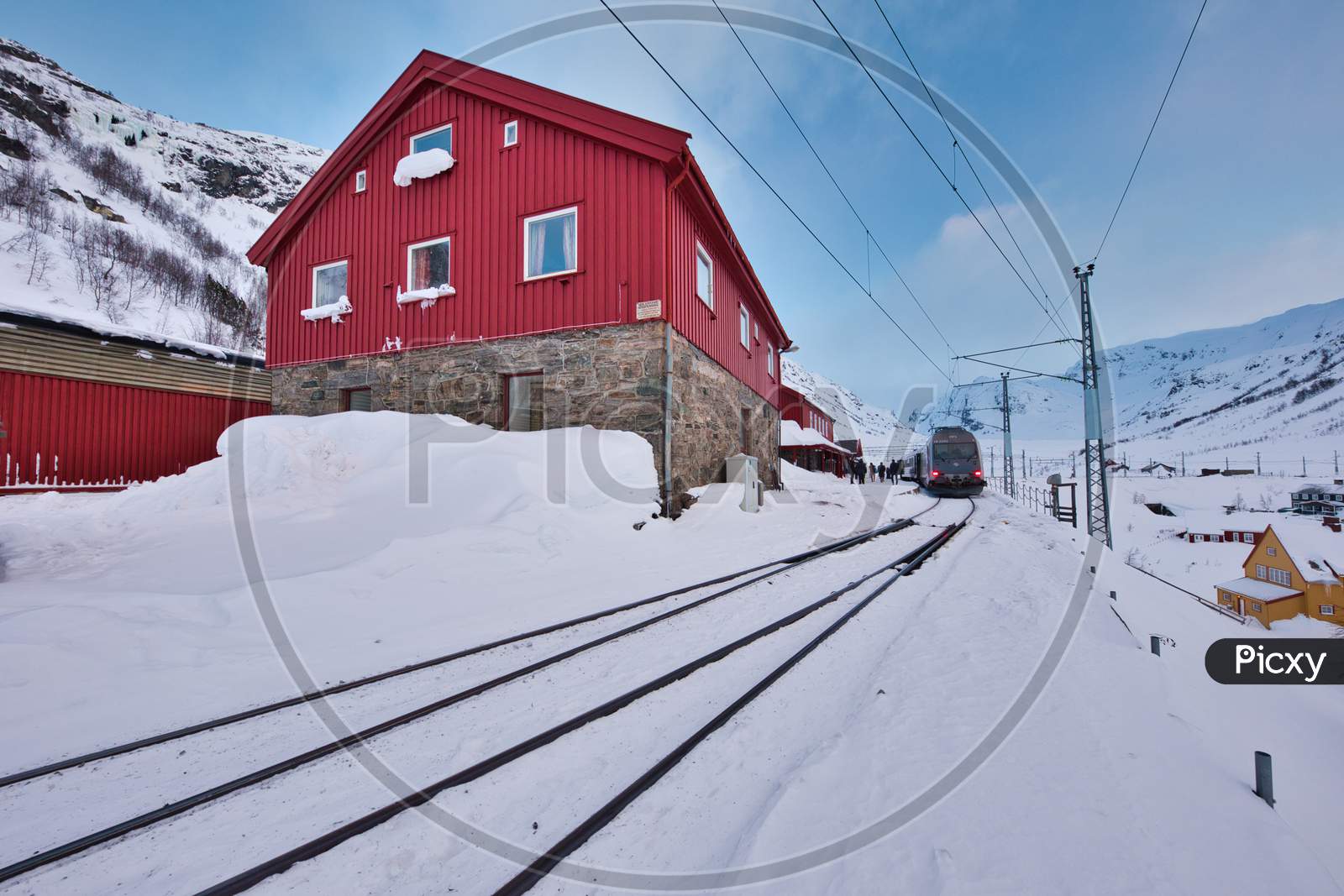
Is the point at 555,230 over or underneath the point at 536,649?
over

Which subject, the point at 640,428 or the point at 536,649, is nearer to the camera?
the point at 536,649

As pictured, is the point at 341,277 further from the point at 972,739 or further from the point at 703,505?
the point at 972,739

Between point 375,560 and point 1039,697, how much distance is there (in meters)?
5.97

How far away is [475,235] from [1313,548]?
23.8 meters

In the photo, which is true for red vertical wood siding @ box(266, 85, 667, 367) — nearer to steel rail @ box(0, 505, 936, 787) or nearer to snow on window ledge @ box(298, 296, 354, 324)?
snow on window ledge @ box(298, 296, 354, 324)

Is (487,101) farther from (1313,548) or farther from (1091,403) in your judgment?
(1313,548)

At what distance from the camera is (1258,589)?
9281mm

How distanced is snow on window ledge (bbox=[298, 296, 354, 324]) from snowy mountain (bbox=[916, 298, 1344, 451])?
65.4ft

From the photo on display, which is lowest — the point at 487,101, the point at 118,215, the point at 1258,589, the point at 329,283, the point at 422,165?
the point at 1258,589

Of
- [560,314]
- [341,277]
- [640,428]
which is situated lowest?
[640,428]

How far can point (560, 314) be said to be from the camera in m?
10.2

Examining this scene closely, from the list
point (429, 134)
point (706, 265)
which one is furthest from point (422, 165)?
point (706, 265)

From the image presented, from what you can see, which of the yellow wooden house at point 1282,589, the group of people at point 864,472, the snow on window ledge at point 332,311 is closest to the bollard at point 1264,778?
the yellow wooden house at point 1282,589

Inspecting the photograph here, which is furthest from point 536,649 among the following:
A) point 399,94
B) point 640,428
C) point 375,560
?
point 399,94
